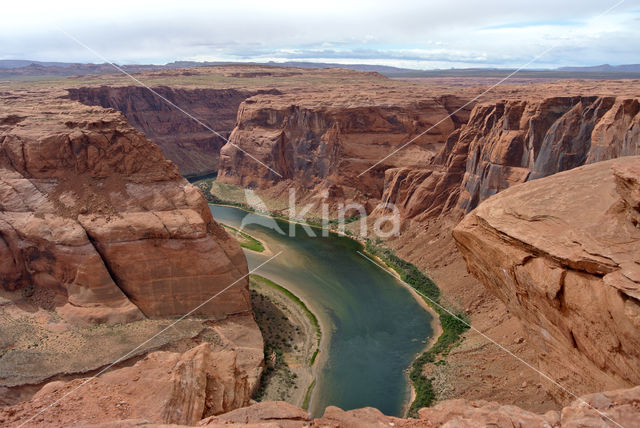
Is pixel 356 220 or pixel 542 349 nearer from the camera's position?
pixel 542 349

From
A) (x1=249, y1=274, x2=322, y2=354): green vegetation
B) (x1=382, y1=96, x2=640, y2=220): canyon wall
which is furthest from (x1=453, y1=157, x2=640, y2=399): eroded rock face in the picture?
(x1=382, y1=96, x2=640, y2=220): canyon wall

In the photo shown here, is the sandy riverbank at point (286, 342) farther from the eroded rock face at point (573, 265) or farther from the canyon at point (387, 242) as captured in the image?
the eroded rock face at point (573, 265)

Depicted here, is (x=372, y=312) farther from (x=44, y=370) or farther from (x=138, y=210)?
(x=44, y=370)

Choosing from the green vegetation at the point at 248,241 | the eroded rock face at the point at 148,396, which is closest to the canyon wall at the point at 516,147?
the green vegetation at the point at 248,241

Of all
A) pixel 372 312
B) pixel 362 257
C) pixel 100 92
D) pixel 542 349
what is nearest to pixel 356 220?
pixel 362 257

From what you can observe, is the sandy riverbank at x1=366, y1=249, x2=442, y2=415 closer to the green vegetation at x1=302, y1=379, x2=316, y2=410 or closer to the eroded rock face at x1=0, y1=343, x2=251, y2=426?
the green vegetation at x1=302, y1=379, x2=316, y2=410
